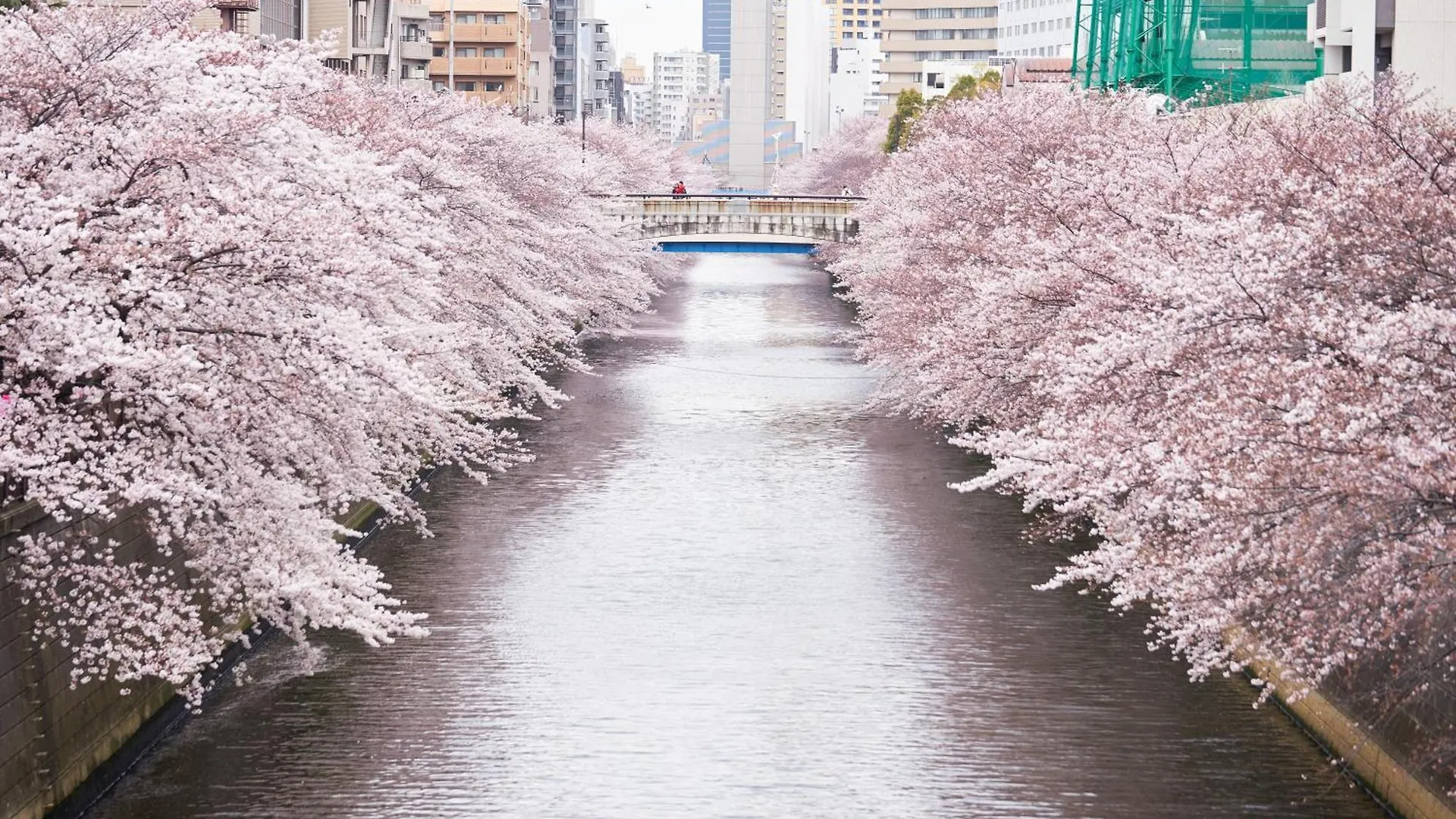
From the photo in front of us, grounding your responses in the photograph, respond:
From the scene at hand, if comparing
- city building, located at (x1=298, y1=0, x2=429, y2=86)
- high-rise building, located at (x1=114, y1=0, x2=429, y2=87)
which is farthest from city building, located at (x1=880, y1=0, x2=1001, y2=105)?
city building, located at (x1=298, y1=0, x2=429, y2=86)

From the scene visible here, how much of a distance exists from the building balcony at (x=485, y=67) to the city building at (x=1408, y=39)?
83.2 m

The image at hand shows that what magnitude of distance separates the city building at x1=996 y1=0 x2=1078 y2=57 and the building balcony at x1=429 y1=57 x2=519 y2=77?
58736 millimetres

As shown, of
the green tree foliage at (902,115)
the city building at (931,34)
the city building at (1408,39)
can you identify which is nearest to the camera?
the city building at (1408,39)

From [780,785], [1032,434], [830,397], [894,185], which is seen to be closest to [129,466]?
[780,785]

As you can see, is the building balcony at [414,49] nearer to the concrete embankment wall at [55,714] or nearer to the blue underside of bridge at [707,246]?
the blue underside of bridge at [707,246]

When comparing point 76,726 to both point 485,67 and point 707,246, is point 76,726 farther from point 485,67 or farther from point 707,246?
point 485,67

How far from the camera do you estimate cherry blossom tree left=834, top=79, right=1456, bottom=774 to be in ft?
39.5

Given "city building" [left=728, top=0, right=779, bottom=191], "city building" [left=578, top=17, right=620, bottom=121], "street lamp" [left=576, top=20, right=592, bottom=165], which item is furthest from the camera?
"city building" [left=578, top=17, right=620, bottom=121]

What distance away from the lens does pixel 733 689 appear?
2253cm


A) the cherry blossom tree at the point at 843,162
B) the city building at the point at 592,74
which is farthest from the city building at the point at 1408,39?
the city building at the point at 592,74

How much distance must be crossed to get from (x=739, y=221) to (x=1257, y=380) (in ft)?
267

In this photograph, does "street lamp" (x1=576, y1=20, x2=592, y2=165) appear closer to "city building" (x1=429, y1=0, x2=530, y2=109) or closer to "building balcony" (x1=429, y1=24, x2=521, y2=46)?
"city building" (x1=429, y1=0, x2=530, y2=109)

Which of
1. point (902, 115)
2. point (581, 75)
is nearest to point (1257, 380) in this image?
point (902, 115)

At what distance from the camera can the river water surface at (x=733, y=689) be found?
1867cm
